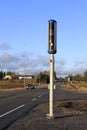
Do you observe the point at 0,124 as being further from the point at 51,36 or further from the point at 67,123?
the point at 51,36

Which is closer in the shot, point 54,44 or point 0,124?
point 0,124

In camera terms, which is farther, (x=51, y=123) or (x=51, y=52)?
(x=51, y=52)

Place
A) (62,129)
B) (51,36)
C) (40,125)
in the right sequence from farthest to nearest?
(51,36) < (40,125) < (62,129)

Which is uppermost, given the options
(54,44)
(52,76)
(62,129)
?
(54,44)

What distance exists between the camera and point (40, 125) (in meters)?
15.5

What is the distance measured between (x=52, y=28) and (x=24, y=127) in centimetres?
514

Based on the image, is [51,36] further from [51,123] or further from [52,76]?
[51,123]

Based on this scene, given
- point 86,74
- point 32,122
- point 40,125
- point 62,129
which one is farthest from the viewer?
Result: point 86,74

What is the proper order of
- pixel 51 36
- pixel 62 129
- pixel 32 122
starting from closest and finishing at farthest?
pixel 62 129 → pixel 32 122 → pixel 51 36

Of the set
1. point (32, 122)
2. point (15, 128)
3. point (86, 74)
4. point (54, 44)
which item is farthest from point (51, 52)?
point (86, 74)

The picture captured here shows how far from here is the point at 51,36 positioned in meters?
18.6

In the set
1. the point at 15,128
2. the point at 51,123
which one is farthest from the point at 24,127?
the point at 51,123

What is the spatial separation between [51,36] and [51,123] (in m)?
4.13

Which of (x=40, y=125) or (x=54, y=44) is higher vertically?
(x=54, y=44)
